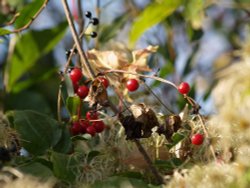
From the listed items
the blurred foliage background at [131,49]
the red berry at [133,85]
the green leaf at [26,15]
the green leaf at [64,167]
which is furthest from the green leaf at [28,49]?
the green leaf at [64,167]

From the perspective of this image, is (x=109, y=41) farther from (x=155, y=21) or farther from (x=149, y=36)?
(x=149, y=36)

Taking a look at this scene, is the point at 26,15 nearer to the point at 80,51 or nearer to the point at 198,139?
the point at 80,51

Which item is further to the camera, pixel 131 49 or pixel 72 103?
pixel 131 49

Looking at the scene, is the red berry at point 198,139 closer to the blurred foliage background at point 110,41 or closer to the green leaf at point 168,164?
the green leaf at point 168,164

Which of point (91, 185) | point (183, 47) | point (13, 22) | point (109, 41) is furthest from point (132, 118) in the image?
point (183, 47)

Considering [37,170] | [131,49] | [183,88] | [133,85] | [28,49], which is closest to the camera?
[37,170]

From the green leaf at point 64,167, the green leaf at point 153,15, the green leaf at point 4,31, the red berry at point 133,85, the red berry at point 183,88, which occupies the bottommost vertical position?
the green leaf at point 64,167

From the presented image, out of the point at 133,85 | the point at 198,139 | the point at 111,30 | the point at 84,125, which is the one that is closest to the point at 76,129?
the point at 84,125
